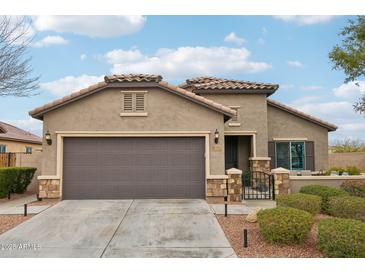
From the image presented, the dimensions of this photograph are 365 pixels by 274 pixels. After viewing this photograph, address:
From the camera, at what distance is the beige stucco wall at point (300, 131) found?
16.3 m

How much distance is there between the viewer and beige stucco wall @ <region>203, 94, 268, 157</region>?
15.3 m

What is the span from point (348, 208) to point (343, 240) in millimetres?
3044

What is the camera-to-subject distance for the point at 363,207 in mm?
7980

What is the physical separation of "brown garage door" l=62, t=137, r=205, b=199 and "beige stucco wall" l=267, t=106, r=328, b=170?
647 centimetres

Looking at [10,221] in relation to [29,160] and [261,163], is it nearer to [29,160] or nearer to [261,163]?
[29,160]

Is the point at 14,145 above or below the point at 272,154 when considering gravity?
above

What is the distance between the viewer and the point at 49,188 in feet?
36.9

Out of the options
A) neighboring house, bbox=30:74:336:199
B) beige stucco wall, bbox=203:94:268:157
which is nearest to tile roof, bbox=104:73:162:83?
neighboring house, bbox=30:74:336:199

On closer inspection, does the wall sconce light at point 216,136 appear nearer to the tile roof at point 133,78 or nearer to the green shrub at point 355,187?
the tile roof at point 133,78

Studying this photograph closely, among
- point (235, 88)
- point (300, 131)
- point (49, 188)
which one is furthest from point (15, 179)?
point (300, 131)

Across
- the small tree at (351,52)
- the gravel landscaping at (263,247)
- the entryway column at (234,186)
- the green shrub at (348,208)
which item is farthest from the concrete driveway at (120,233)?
the small tree at (351,52)

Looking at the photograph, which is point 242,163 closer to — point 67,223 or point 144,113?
point 144,113

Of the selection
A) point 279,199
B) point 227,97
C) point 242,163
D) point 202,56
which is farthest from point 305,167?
point 202,56

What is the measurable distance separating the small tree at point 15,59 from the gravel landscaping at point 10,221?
5649 mm
